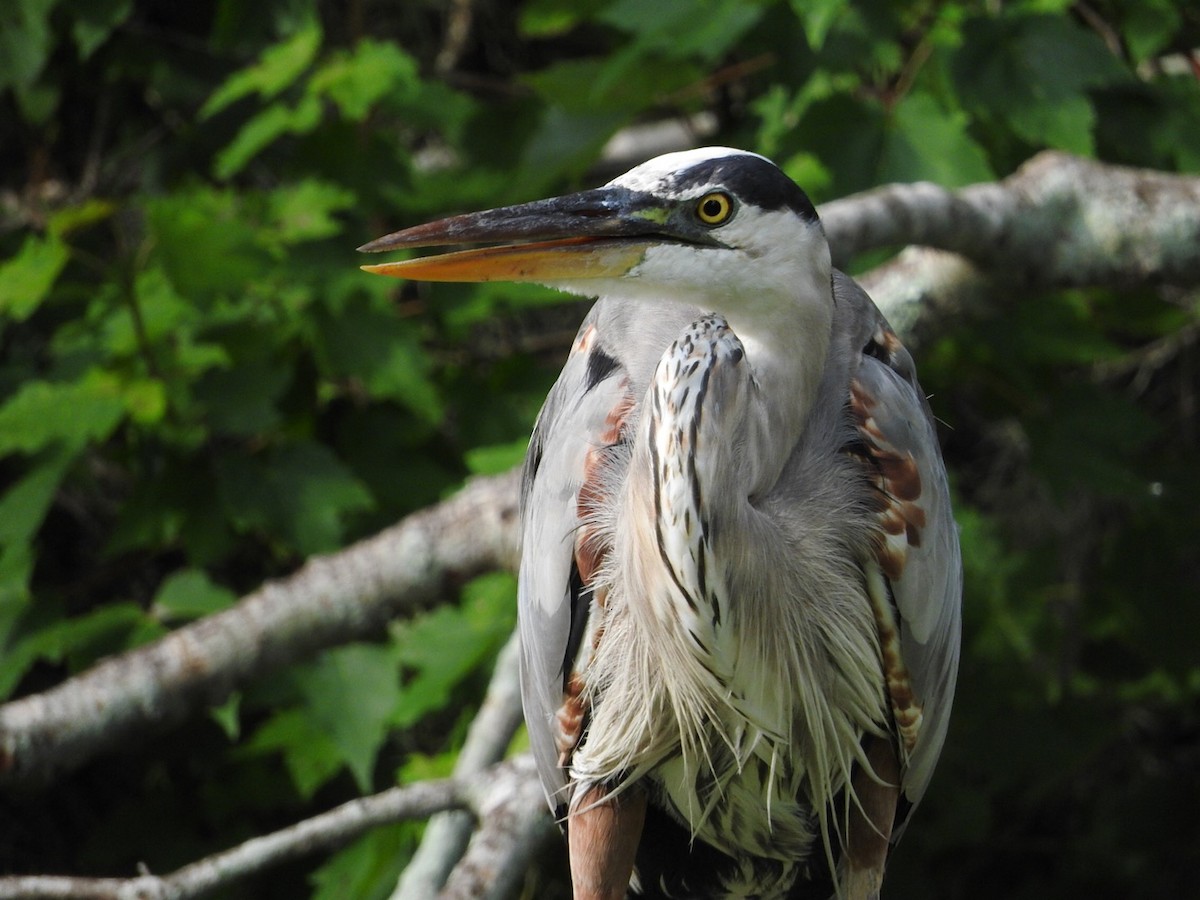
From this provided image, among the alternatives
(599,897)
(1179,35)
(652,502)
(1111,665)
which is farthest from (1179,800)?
(652,502)

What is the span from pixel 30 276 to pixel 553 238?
1.67 metres

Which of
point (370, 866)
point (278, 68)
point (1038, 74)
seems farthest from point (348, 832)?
point (1038, 74)

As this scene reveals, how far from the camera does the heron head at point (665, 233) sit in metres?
1.75

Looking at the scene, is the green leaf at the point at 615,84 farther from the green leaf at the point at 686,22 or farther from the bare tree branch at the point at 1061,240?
the bare tree branch at the point at 1061,240

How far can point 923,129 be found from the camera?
2.89 meters

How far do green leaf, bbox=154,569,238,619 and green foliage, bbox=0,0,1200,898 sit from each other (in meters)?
0.02

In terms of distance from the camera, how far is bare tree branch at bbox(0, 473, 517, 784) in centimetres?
216

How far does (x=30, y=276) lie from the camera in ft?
9.53

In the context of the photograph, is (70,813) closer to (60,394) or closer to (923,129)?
(60,394)

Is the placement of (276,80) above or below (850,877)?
above

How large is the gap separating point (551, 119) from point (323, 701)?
1.53 m

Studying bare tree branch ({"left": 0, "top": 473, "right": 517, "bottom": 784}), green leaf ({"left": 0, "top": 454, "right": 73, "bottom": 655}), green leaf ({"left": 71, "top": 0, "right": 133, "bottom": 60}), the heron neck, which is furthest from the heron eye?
green leaf ({"left": 71, "top": 0, "right": 133, "bottom": 60})

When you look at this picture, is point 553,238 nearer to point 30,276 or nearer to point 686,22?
point 686,22

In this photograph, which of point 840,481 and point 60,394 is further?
point 60,394
